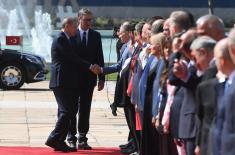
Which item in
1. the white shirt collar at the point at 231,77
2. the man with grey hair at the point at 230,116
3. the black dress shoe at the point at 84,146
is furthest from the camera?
the black dress shoe at the point at 84,146

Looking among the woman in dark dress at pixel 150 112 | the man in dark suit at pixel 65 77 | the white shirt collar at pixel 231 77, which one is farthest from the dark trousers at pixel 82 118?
the white shirt collar at pixel 231 77

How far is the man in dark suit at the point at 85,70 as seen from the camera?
1411 centimetres

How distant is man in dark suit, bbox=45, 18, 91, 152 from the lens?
13.6 m

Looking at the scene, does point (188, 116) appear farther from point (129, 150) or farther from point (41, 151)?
point (41, 151)

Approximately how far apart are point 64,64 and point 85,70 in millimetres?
419

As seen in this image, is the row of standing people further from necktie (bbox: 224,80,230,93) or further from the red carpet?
the red carpet

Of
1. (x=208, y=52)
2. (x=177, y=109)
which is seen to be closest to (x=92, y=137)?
(x=177, y=109)

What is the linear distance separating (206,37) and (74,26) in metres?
5.68

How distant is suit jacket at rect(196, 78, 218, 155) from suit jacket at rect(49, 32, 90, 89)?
5759 mm

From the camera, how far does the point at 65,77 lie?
13.8m

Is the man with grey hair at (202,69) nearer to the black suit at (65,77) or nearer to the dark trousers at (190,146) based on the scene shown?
the dark trousers at (190,146)

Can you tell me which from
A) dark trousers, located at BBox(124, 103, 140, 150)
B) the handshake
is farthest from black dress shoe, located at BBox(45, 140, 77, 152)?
the handshake

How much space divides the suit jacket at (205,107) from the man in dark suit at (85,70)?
6.04 metres

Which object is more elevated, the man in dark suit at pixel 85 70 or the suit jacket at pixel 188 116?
the suit jacket at pixel 188 116
